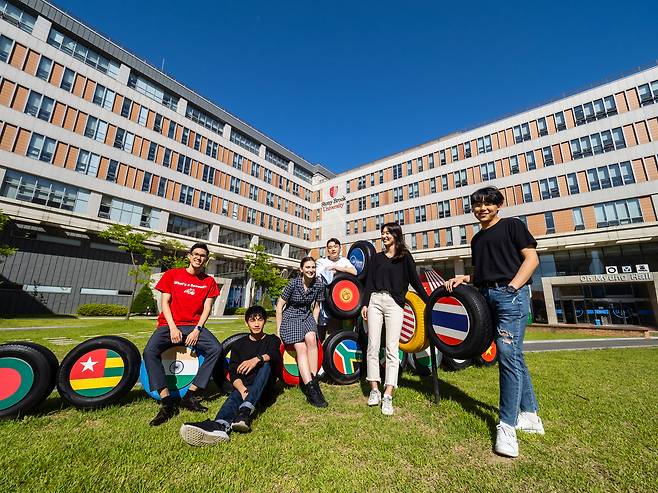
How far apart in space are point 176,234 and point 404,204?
2620 centimetres

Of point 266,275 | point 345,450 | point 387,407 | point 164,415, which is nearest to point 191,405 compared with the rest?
point 164,415

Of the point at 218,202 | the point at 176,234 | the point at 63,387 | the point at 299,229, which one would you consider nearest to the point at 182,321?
the point at 63,387

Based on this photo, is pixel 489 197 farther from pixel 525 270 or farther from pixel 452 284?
pixel 452 284

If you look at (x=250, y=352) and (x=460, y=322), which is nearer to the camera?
(x=460, y=322)

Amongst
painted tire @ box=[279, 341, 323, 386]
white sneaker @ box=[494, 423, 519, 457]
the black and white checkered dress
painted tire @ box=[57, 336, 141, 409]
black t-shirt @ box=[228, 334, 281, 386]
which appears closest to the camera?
white sneaker @ box=[494, 423, 519, 457]

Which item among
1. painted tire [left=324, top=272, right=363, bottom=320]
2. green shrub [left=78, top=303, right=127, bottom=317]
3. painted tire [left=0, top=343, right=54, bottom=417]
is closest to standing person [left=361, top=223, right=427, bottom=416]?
painted tire [left=324, top=272, right=363, bottom=320]

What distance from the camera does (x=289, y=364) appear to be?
4.70 meters

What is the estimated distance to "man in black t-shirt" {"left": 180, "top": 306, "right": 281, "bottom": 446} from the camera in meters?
2.72

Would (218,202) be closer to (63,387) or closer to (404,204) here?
(404,204)

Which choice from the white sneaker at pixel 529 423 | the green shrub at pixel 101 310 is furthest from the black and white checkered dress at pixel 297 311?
the green shrub at pixel 101 310

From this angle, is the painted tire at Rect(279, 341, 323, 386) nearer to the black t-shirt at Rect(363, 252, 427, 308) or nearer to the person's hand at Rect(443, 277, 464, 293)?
the black t-shirt at Rect(363, 252, 427, 308)

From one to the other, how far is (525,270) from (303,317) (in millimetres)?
2990

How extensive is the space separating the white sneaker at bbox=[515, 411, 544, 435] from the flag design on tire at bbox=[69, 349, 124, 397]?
471 cm

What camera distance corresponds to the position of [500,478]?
7.48ft
